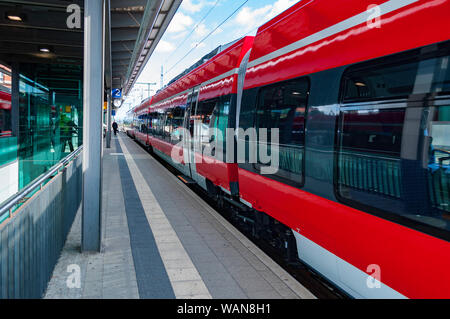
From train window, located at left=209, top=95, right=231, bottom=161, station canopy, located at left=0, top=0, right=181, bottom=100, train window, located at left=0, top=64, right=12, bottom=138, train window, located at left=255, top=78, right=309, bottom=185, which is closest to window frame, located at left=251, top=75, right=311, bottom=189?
train window, located at left=255, top=78, right=309, bottom=185

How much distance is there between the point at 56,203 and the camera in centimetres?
445

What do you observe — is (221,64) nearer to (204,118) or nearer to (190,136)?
(204,118)

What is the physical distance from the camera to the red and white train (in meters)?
2.44

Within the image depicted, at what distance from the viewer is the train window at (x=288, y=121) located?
4.03m

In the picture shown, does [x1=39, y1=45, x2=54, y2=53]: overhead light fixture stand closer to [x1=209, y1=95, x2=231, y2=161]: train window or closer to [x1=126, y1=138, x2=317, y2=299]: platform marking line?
[x1=209, y1=95, x2=231, y2=161]: train window

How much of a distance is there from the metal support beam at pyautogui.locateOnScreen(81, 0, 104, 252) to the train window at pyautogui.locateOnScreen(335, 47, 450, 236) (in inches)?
124

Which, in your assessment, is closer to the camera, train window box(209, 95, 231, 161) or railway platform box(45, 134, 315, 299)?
railway platform box(45, 134, 315, 299)

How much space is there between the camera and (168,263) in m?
4.60

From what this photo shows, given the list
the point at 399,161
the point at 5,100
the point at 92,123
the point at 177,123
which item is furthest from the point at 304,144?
the point at 5,100

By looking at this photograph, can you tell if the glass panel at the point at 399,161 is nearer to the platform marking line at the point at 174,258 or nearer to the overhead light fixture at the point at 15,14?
the platform marking line at the point at 174,258

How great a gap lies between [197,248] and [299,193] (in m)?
1.94
